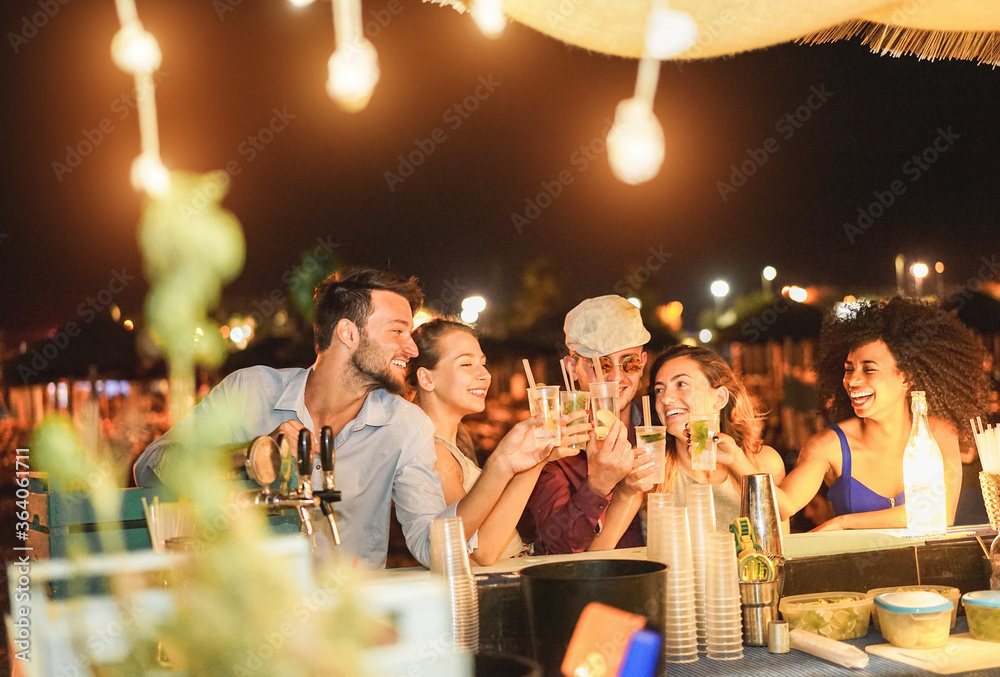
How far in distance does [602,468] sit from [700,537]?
532mm

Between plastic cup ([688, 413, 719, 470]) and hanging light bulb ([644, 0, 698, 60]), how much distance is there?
0.91 meters

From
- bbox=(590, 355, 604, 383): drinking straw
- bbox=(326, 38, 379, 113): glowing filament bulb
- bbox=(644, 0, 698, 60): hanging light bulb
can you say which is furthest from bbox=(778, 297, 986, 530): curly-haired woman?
bbox=(326, 38, 379, 113): glowing filament bulb

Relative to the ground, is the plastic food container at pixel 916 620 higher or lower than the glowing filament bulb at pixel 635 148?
lower

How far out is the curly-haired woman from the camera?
292 centimetres

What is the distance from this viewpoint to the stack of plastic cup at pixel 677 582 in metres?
1.56

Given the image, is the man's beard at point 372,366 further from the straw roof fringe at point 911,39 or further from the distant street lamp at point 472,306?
the distant street lamp at point 472,306

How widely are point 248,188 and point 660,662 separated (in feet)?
18.9

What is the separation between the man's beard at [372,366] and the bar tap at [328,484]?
126 cm

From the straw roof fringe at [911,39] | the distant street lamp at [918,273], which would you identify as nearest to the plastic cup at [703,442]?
the straw roof fringe at [911,39]

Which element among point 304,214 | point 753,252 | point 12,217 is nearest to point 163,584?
point 12,217

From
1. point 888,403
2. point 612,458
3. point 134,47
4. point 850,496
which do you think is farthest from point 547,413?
point 134,47

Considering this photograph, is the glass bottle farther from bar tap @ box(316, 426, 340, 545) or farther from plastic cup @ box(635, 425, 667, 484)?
bar tap @ box(316, 426, 340, 545)

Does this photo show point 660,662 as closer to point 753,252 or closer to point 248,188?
point 248,188

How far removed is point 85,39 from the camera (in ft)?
13.6
